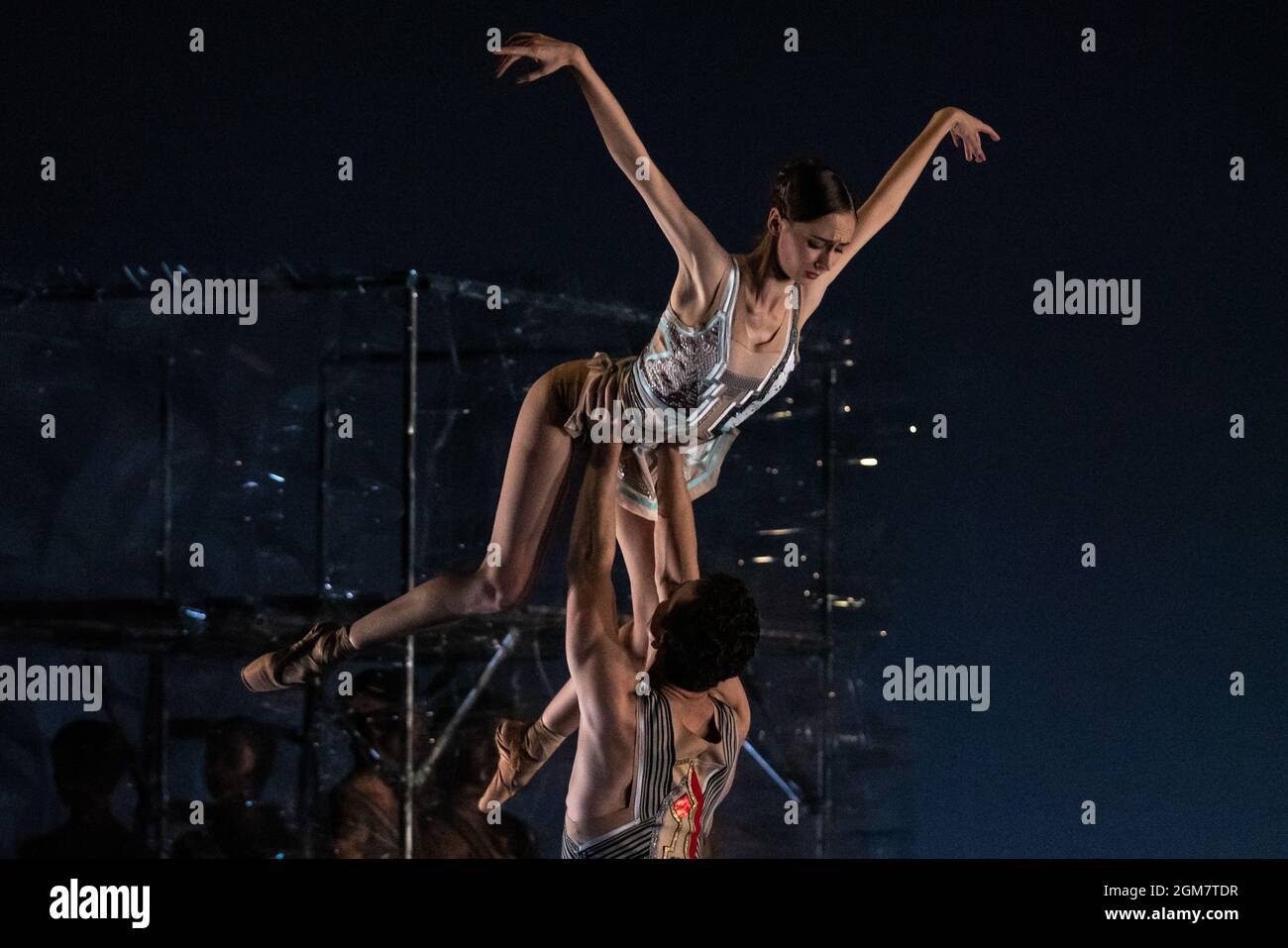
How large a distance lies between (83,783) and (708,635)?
1.74m

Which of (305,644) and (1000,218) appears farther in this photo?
(1000,218)

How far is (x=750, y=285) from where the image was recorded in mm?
3609

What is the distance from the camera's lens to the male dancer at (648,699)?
354cm

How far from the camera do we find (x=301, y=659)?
3.91 meters

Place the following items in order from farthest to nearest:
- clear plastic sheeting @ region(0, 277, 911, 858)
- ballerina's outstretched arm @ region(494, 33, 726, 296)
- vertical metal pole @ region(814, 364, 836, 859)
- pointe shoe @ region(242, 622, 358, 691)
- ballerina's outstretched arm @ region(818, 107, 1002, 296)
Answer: vertical metal pole @ region(814, 364, 836, 859) < clear plastic sheeting @ region(0, 277, 911, 858) < pointe shoe @ region(242, 622, 358, 691) < ballerina's outstretched arm @ region(818, 107, 1002, 296) < ballerina's outstretched arm @ region(494, 33, 726, 296)

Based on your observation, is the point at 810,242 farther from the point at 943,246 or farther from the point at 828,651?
the point at 828,651

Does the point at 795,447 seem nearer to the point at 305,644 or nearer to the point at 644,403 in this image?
the point at 644,403

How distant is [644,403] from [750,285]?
363 mm

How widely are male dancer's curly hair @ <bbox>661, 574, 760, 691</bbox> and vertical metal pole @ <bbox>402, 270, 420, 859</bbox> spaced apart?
0.73 metres

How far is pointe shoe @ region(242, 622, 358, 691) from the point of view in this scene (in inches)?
152

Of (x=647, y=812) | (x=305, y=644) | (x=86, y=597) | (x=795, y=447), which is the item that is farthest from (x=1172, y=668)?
(x=86, y=597)

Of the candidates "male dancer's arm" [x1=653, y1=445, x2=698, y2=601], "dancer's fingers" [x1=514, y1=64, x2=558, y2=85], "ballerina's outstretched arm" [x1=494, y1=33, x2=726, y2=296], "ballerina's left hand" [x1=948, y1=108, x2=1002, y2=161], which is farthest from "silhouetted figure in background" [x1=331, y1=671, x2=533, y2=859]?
"ballerina's left hand" [x1=948, y1=108, x2=1002, y2=161]

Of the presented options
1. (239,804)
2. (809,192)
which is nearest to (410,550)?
(239,804)

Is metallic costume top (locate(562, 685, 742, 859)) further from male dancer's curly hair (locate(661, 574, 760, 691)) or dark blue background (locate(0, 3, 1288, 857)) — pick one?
dark blue background (locate(0, 3, 1288, 857))
